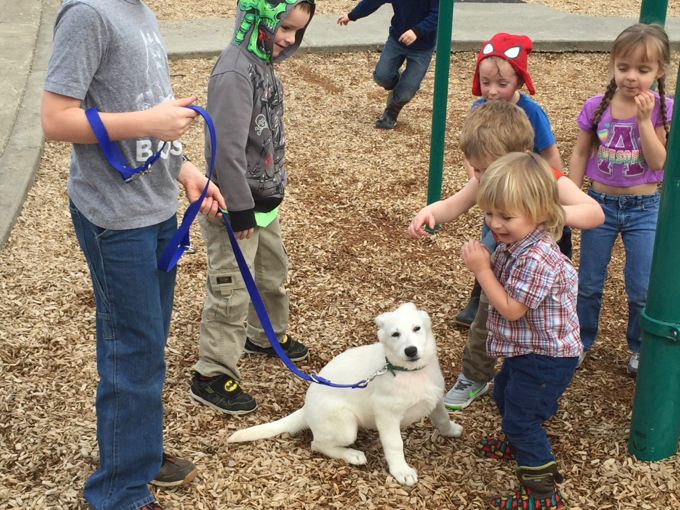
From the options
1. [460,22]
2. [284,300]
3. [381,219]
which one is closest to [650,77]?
[284,300]

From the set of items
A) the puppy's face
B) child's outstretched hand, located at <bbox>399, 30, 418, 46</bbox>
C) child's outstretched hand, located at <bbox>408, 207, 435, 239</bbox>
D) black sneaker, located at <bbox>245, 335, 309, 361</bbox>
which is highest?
child's outstretched hand, located at <bbox>399, 30, 418, 46</bbox>

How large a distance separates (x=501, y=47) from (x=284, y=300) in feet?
5.04

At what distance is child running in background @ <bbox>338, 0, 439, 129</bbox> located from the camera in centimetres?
664

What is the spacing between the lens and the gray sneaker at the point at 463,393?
136 inches

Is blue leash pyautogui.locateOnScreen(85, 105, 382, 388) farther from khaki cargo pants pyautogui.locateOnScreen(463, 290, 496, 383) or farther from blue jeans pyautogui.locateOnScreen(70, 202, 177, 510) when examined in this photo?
khaki cargo pants pyautogui.locateOnScreen(463, 290, 496, 383)

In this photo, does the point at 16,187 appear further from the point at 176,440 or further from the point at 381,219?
the point at 176,440

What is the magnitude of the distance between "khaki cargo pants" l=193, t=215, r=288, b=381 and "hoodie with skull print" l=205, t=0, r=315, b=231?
0.20m

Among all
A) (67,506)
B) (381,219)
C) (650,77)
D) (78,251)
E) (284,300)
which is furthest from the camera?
(381,219)

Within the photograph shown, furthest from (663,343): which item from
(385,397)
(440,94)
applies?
(440,94)

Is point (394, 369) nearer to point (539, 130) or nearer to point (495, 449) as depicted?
point (495, 449)

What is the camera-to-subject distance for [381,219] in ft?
17.6

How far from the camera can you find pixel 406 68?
6.91 m

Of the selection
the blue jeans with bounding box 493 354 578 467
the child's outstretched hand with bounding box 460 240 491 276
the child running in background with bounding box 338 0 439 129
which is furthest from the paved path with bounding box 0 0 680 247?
the blue jeans with bounding box 493 354 578 467

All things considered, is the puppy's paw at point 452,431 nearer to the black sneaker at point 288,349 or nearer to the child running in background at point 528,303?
the child running in background at point 528,303
